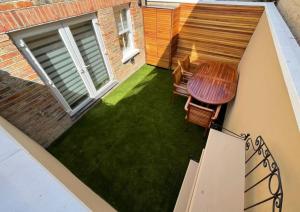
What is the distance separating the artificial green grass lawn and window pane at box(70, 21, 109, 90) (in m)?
0.59

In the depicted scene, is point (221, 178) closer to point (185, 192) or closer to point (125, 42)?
point (185, 192)

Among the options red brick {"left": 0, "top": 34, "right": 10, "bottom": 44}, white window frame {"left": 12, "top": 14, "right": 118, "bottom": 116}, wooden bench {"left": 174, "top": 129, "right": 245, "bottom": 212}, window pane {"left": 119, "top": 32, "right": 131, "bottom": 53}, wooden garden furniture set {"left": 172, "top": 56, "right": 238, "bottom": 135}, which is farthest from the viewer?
window pane {"left": 119, "top": 32, "right": 131, "bottom": 53}

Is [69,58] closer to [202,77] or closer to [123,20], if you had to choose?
[123,20]

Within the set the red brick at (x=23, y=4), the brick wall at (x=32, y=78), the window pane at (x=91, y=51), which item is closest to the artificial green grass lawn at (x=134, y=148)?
the brick wall at (x=32, y=78)

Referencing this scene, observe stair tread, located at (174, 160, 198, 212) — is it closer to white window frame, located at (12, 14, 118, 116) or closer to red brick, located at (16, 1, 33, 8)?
white window frame, located at (12, 14, 118, 116)

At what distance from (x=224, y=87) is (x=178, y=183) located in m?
1.94

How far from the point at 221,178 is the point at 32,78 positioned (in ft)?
9.59

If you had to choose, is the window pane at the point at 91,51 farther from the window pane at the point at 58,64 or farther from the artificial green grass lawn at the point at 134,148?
the artificial green grass lawn at the point at 134,148

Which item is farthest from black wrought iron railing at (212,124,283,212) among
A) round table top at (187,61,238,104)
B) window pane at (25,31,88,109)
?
window pane at (25,31,88,109)

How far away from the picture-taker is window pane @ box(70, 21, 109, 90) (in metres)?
2.98

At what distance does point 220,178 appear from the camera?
3.51 feet

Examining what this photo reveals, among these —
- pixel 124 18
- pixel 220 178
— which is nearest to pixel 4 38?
pixel 124 18

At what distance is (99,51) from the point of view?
11.5ft

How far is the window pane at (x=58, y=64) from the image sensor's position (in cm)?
243
